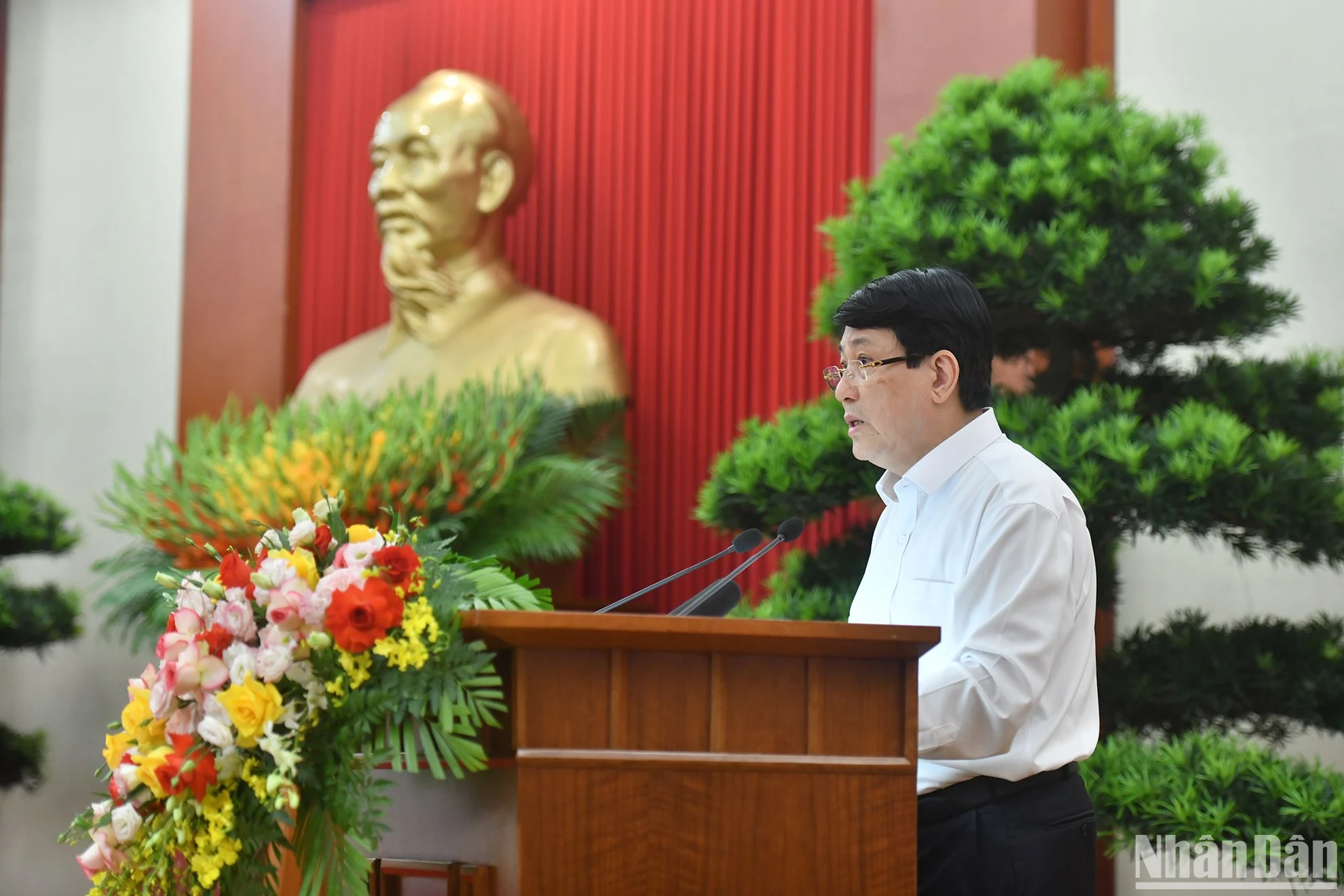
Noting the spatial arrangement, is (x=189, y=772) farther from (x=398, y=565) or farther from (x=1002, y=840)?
(x=1002, y=840)

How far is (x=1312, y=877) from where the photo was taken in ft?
6.57

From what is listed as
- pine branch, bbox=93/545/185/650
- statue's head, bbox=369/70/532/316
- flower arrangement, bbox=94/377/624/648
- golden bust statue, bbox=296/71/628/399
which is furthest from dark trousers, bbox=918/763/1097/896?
statue's head, bbox=369/70/532/316

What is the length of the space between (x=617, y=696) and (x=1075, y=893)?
58 cm

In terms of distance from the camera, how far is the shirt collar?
1.48 m

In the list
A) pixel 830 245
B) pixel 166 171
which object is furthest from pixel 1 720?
pixel 830 245

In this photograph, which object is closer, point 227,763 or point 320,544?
point 227,763

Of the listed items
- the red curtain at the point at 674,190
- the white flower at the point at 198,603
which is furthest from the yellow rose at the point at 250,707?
the red curtain at the point at 674,190

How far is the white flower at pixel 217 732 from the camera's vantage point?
3.81 feet

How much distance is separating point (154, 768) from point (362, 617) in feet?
0.68

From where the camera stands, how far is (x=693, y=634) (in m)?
1.12

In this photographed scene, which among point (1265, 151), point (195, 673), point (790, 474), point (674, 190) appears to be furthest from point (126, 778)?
point (674, 190)

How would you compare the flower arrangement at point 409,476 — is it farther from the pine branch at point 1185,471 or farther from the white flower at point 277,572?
the white flower at point 277,572

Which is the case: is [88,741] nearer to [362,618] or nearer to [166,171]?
[166,171]

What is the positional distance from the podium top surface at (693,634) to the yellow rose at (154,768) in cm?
27
